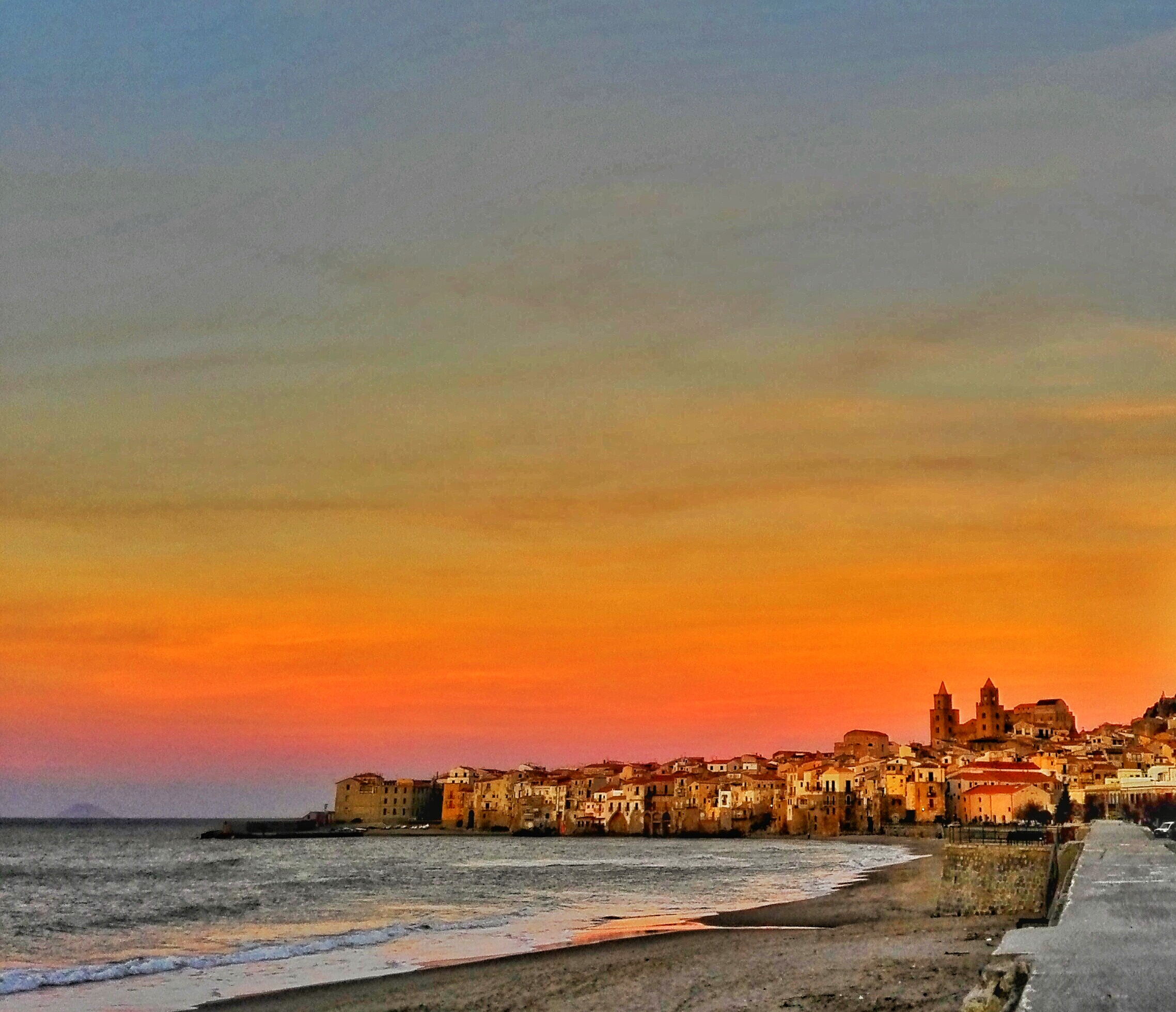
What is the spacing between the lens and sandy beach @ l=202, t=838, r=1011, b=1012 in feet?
81.5

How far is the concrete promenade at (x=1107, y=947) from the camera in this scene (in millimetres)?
18688

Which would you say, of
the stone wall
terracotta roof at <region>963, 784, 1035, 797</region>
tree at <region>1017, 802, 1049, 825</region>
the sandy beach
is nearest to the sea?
the sandy beach

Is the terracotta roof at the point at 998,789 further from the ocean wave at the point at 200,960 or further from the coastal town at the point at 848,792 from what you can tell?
the ocean wave at the point at 200,960

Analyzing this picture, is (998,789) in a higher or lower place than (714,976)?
higher

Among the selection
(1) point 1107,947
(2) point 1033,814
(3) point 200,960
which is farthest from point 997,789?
(1) point 1107,947

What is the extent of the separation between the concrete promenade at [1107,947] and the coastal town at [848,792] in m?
95.2

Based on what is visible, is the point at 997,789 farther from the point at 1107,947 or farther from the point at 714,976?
the point at 1107,947

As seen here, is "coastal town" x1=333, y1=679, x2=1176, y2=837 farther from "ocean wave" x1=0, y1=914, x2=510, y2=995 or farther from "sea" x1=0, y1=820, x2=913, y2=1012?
"ocean wave" x1=0, y1=914, x2=510, y2=995

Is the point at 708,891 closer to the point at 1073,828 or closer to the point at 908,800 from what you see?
the point at 1073,828

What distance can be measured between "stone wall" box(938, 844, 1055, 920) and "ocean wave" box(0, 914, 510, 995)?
49.7ft

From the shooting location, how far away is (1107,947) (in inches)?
923

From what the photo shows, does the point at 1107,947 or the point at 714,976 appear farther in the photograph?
the point at 714,976

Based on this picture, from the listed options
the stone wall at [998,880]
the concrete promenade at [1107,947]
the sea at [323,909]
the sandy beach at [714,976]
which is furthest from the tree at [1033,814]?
the sandy beach at [714,976]

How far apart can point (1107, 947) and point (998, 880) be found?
14.5 meters
